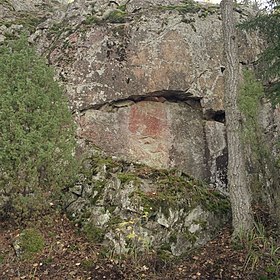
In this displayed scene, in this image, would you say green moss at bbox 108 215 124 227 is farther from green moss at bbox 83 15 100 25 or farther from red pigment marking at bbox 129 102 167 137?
green moss at bbox 83 15 100 25

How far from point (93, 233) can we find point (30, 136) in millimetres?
2051

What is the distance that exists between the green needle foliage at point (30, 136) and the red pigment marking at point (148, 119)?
220 centimetres

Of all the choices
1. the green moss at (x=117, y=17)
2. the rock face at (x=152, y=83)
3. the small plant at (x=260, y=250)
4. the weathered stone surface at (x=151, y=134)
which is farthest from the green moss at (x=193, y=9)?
→ the small plant at (x=260, y=250)

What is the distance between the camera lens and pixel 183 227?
7.22m

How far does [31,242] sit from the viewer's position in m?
6.73

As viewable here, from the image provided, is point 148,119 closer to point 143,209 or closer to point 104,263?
point 143,209

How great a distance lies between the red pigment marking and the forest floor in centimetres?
320

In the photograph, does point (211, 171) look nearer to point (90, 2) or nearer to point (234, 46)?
point (234, 46)

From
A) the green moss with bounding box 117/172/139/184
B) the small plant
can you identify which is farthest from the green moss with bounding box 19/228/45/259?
the small plant

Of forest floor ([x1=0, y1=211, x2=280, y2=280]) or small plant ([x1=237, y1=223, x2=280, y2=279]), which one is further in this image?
small plant ([x1=237, y1=223, x2=280, y2=279])

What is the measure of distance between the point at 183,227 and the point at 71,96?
172 inches

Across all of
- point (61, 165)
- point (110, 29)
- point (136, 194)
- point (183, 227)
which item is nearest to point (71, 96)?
point (110, 29)

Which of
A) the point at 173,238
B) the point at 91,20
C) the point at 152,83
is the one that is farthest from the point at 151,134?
the point at 91,20

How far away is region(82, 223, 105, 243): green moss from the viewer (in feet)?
22.9
